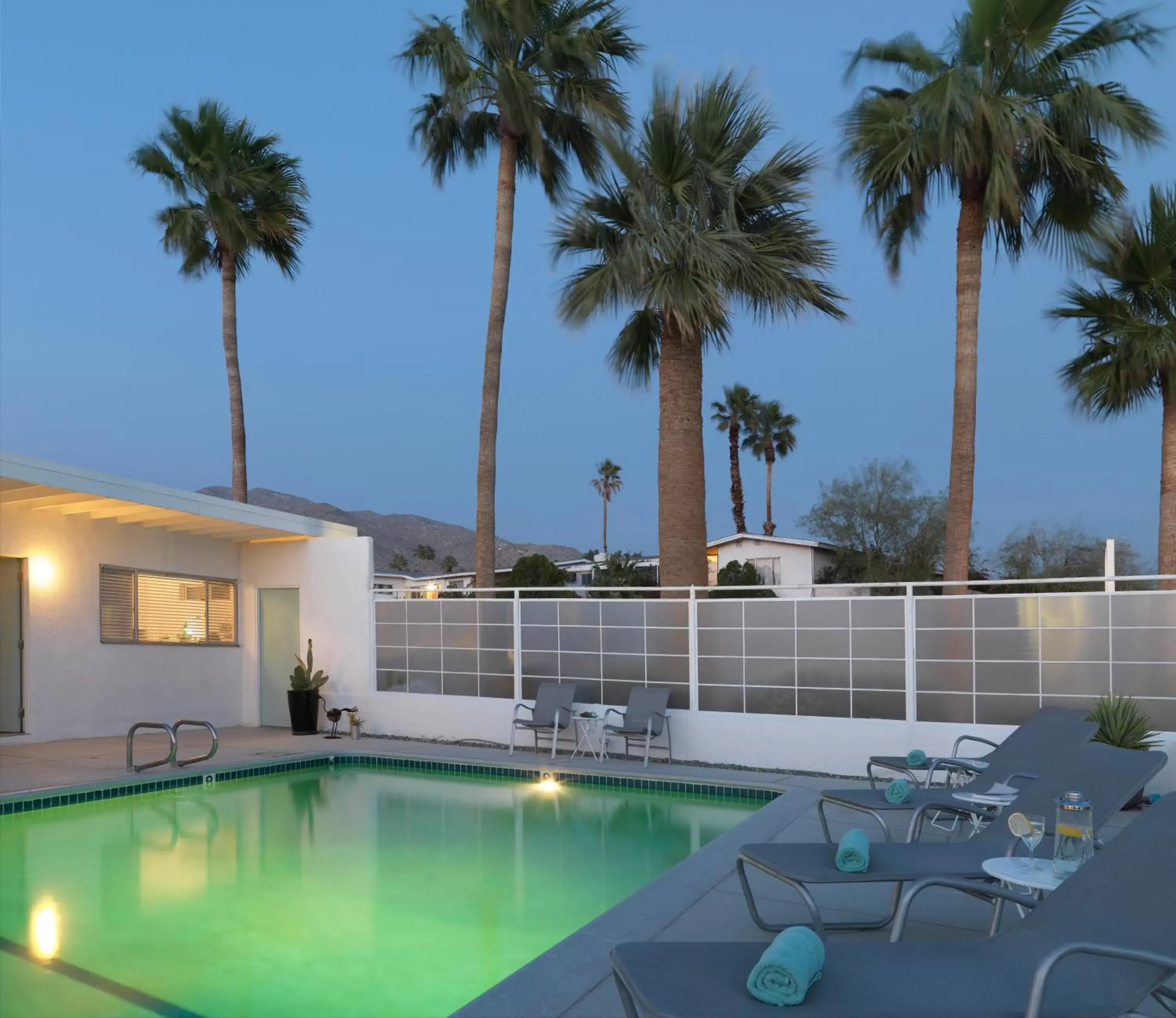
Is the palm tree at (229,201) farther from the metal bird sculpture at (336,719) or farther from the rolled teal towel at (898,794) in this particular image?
the rolled teal towel at (898,794)

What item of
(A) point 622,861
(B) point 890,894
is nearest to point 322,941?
(A) point 622,861

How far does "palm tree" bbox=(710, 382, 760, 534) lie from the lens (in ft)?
132

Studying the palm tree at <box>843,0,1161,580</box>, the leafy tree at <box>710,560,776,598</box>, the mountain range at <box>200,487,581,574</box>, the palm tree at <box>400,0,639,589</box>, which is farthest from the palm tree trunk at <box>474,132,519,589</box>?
the mountain range at <box>200,487,581,574</box>

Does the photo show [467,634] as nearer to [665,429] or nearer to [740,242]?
[665,429]

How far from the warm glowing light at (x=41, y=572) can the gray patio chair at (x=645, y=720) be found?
6338 millimetres

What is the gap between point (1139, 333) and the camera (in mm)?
13555

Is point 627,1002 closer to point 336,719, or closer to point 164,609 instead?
point 336,719

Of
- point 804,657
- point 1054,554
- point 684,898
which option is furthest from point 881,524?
point 684,898

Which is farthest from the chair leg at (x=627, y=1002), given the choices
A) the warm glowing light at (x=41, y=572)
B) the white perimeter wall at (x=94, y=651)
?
the warm glowing light at (x=41, y=572)

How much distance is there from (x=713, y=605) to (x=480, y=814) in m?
3.12

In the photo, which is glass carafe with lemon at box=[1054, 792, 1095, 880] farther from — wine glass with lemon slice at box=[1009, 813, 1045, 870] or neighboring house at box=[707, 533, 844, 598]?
neighboring house at box=[707, 533, 844, 598]

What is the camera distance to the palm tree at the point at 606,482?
59719 mm

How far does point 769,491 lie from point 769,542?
35.0 feet

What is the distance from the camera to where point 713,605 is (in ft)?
33.1
